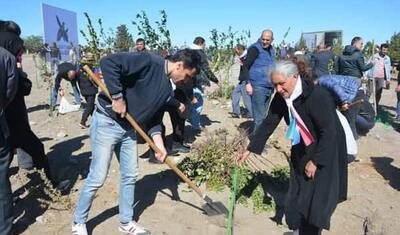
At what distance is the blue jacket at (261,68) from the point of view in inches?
236

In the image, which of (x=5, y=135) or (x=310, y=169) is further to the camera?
(x=5, y=135)

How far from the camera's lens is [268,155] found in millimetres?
6328

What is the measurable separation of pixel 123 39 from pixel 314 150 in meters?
8.90

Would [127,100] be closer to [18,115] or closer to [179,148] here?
[18,115]

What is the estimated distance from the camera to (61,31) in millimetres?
12953

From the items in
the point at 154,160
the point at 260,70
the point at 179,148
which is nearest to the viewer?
the point at 154,160

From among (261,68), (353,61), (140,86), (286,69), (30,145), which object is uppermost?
(286,69)

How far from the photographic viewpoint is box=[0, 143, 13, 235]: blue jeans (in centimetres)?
329

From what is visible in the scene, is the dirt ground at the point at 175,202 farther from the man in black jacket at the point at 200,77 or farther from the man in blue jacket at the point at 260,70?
the man in blue jacket at the point at 260,70

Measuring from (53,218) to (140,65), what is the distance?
2.00 meters

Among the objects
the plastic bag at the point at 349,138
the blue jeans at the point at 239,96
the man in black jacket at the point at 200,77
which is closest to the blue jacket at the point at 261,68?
the man in black jacket at the point at 200,77

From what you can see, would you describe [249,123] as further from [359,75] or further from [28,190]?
[28,190]

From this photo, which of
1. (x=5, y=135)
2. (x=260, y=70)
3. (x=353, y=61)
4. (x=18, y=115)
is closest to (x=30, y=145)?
(x=18, y=115)

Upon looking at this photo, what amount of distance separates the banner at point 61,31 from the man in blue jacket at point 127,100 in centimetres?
857
